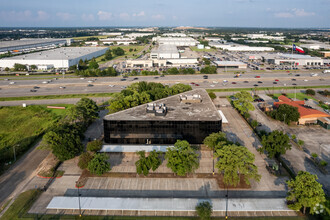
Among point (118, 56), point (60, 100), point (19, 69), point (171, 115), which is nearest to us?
point (171, 115)

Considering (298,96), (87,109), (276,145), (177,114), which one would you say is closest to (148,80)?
(87,109)

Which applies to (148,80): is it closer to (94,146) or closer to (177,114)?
(177,114)

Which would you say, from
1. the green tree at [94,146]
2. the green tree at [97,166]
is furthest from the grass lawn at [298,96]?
the green tree at [97,166]

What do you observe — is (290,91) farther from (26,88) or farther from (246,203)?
(26,88)

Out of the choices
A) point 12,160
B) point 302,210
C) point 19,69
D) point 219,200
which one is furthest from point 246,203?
point 19,69

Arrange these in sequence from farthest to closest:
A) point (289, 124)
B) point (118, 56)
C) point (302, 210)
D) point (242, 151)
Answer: point (118, 56)
point (289, 124)
point (242, 151)
point (302, 210)

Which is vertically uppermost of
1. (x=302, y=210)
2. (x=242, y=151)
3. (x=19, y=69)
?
(x=19, y=69)

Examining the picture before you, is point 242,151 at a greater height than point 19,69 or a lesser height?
lesser
